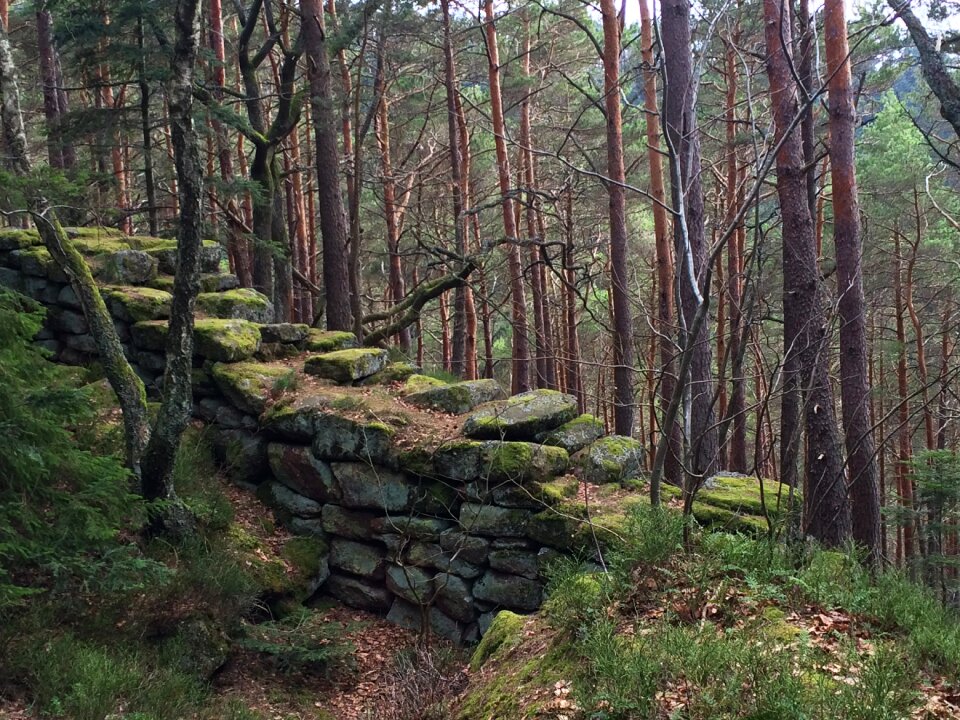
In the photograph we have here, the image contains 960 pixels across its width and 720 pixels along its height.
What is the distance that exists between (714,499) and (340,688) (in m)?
3.91

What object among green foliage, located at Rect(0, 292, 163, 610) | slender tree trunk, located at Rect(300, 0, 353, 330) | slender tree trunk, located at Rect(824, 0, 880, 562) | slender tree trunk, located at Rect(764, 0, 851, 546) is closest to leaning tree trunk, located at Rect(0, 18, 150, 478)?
green foliage, located at Rect(0, 292, 163, 610)

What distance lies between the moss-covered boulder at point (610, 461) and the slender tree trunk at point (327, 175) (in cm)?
496

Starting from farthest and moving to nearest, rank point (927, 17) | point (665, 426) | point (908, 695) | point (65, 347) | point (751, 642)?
point (65, 347), point (927, 17), point (665, 426), point (751, 642), point (908, 695)

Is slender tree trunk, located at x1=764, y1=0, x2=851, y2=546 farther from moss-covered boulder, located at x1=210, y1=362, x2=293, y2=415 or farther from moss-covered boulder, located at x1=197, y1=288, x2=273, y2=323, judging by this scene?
moss-covered boulder, located at x1=197, y1=288, x2=273, y2=323

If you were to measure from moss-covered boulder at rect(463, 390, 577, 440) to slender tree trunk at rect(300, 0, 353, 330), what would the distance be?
13.1 ft

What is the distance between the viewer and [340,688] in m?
6.15

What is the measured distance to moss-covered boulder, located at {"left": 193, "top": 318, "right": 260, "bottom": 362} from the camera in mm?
8531

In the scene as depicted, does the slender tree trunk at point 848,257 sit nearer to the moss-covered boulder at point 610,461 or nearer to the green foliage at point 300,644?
the moss-covered boulder at point 610,461

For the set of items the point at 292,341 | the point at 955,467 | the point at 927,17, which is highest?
the point at 927,17

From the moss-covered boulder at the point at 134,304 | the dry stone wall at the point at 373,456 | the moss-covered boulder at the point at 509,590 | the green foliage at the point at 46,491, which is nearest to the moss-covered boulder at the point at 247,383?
the dry stone wall at the point at 373,456

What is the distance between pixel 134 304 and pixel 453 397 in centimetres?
419

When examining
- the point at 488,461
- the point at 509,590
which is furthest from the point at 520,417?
the point at 509,590

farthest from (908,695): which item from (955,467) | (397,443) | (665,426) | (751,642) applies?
(955,467)

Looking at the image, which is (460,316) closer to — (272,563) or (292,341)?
(292,341)
